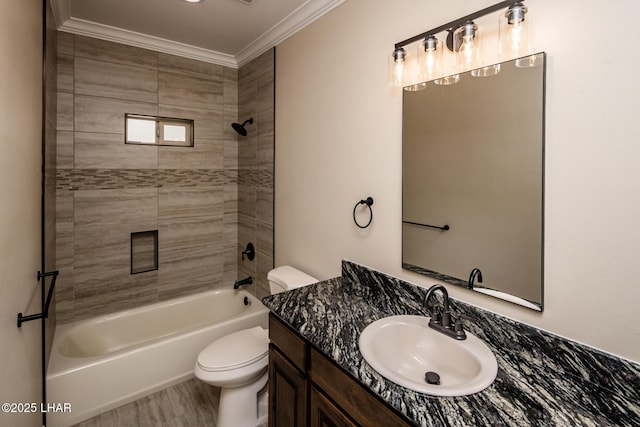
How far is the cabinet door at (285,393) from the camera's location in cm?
127

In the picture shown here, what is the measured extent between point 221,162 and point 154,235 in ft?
3.03

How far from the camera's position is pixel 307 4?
2047 millimetres

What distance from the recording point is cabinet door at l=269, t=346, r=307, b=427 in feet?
4.18

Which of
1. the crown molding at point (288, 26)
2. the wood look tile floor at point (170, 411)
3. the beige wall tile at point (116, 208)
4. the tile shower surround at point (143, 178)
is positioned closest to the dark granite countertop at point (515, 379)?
the wood look tile floor at point (170, 411)

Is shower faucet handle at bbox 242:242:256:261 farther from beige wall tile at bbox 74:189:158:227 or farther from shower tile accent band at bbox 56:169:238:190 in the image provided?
beige wall tile at bbox 74:189:158:227

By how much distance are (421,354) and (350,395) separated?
0.37 metres

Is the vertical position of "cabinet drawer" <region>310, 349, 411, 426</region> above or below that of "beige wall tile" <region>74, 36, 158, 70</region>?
below

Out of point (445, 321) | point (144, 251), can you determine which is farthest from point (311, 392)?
point (144, 251)

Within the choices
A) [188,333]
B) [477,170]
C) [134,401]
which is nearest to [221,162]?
[188,333]

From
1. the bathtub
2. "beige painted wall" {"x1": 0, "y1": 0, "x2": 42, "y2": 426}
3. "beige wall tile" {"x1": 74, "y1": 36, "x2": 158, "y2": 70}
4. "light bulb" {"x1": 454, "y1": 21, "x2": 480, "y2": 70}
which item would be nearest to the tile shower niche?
the bathtub

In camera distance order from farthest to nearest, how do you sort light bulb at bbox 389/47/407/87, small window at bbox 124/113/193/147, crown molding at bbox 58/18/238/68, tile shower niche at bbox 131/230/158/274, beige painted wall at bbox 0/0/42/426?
tile shower niche at bbox 131/230/158/274 < small window at bbox 124/113/193/147 < crown molding at bbox 58/18/238/68 < light bulb at bbox 389/47/407/87 < beige painted wall at bbox 0/0/42/426

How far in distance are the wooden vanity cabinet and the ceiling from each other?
196cm

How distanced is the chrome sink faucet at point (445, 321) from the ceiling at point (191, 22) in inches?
69.3

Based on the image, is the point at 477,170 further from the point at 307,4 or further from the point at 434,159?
the point at 307,4
